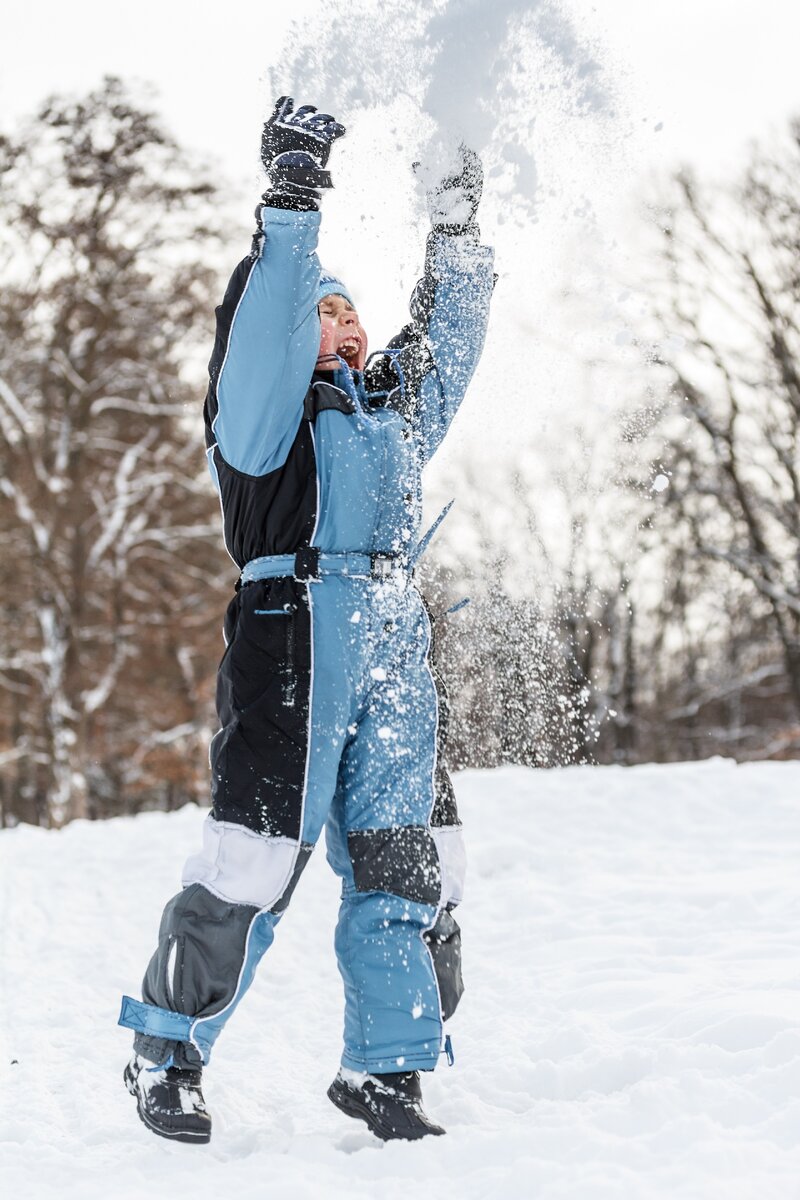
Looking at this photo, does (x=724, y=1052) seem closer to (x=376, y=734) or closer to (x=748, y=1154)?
(x=748, y=1154)

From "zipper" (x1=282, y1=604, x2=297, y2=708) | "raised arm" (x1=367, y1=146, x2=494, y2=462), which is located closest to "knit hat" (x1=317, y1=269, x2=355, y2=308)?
"raised arm" (x1=367, y1=146, x2=494, y2=462)

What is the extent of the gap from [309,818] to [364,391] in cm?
94

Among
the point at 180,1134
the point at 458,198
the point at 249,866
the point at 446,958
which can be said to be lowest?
the point at 180,1134

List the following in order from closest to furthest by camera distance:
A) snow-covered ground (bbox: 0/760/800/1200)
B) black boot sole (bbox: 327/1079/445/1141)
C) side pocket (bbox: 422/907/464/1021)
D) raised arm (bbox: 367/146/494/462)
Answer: snow-covered ground (bbox: 0/760/800/1200)
black boot sole (bbox: 327/1079/445/1141)
side pocket (bbox: 422/907/464/1021)
raised arm (bbox: 367/146/494/462)

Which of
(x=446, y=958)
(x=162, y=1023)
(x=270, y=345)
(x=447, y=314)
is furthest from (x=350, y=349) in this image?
(x=162, y=1023)

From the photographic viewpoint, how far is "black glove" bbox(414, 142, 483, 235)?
8.46ft

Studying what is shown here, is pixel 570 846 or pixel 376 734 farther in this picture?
pixel 570 846

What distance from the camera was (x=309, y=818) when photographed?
2.15 meters

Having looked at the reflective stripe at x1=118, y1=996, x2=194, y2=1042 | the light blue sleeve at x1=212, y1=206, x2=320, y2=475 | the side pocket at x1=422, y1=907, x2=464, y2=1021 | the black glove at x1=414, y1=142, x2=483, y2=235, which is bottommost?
the reflective stripe at x1=118, y1=996, x2=194, y2=1042

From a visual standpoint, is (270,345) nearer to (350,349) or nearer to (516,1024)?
(350,349)

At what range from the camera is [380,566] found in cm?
229

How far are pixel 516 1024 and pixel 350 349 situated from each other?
1729 millimetres

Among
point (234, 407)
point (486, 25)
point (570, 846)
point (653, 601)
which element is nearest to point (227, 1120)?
point (234, 407)

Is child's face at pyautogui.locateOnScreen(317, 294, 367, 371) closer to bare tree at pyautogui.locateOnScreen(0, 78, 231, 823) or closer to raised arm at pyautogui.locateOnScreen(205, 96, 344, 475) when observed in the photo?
raised arm at pyautogui.locateOnScreen(205, 96, 344, 475)
